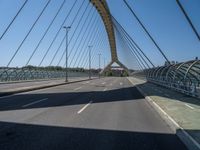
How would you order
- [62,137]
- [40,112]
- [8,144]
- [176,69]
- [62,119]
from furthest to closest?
[176,69] → [40,112] → [62,119] → [62,137] → [8,144]

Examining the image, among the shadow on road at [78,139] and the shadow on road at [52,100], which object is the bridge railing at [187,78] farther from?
the shadow on road at [78,139]

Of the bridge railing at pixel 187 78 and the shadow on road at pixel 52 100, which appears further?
the bridge railing at pixel 187 78

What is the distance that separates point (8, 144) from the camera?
743 centimetres

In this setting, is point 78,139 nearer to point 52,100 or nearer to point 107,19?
point 52,100

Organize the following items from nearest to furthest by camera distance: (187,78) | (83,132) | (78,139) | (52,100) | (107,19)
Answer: (78,139), (83,132), (52,100), (187,78), (107,19)

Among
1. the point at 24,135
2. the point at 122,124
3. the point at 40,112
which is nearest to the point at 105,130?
the point at 122,124

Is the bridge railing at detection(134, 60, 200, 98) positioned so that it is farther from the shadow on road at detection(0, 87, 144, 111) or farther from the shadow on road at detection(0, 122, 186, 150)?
the shadow on road at detection(0, 122, 186, 150)

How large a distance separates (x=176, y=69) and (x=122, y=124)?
15.7m

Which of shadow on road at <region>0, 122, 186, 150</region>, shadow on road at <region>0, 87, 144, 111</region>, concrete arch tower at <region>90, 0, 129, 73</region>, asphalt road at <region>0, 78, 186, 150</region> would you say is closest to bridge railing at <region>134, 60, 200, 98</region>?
shadow on road at <region>0, 87, 144, 111</region>

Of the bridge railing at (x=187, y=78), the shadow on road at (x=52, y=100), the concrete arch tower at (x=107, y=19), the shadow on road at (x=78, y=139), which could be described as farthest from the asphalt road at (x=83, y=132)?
the concrete arch tower at (x=107, y=19)

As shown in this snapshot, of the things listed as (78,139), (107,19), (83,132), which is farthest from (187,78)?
(107,19)

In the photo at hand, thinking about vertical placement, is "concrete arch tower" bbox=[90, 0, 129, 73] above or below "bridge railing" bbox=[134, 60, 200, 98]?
above

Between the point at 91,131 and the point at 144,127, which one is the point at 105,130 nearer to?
the point at 91,131

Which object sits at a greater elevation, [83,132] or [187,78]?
[187,78]
